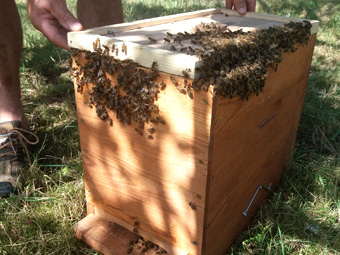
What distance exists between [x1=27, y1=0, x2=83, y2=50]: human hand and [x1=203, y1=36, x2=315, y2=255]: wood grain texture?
91 centimetres

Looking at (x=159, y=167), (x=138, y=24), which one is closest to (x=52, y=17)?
(x=138, y=24)

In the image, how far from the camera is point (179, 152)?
1331 millimetres

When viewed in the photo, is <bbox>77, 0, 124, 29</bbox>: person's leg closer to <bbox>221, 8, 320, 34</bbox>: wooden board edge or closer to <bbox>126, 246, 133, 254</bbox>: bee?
<bbox>221, 8, 320, 34</bbox>: wooden board edge

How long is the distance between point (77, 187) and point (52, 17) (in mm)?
941

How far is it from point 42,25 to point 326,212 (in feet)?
5.97

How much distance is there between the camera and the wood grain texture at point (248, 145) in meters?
1.34

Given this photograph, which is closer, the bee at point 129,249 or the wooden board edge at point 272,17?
the bee at point 129,249

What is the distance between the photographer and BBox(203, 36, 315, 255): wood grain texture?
1.34m

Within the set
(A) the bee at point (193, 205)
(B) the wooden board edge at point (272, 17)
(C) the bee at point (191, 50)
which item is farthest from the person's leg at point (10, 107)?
(B) the wooden board edge at point (272, 17)

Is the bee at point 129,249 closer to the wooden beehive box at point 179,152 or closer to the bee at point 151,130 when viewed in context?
the wooden beehive box at point 179,152

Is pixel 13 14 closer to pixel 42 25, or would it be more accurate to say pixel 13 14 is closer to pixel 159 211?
pixel 42 25

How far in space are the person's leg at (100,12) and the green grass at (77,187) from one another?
2.11 feet

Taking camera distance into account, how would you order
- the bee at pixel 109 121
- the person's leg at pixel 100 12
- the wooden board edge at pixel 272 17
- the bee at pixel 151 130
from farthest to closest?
the person's leg at pixel 100 12, the wooden board edge at pixel 272 17, the bee at pixel 109 121, the bee at pixel 151 130

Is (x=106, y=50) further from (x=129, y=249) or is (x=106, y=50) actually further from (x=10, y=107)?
(x=10, y=107)
